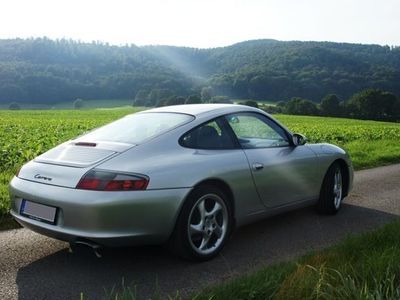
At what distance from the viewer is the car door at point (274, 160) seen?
476 centimetres

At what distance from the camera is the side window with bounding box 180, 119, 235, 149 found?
4324 mm

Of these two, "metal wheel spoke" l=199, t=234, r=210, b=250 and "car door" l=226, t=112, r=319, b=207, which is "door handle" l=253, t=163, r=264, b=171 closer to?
"car door" l=226, t=112, r=319, b=207

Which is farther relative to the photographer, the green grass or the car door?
the car door

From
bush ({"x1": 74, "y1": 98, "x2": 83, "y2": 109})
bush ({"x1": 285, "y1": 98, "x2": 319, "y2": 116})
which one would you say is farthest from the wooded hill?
bush ({"x1": 285, "y1": 98, "x2": 319, "y2": 116})

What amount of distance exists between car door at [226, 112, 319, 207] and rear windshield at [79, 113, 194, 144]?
601 mm

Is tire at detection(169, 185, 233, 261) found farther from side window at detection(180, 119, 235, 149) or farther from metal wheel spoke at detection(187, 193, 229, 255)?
side window at detection(180, 119, 235, 149)

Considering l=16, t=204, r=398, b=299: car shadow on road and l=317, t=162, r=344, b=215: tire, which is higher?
l=317, t=162, r=344, b=215: tire

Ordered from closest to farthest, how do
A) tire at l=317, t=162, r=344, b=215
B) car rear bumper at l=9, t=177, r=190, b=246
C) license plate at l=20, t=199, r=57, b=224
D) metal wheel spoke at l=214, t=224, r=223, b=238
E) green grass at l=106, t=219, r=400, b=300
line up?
1. green grass at l=106, t=219, r=400, b=300
2. car rear bumper at l=9, t=177, r=190, b=246
3. license plate at l=20, t=199, r=57, b=224
4. metal wheel spoke at l=214, t=224, r=223, b=238
5. tire at l=317, t=162, r=344, b=215

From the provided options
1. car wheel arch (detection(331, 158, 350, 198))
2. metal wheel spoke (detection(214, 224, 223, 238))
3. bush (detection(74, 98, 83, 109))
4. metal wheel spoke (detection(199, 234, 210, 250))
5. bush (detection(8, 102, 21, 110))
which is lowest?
bush (detection(8, 102, 21, 110))

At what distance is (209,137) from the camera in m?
4.48

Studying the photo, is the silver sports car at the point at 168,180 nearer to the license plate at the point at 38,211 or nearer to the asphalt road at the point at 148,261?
the license plate at the point at 38,211

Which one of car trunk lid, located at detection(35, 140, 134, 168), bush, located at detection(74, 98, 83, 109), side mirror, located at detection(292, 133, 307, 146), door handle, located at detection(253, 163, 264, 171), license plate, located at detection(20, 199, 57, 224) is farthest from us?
bush, located at detection(74, 98, 83, 109)

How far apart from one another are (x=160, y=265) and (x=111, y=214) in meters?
0.81

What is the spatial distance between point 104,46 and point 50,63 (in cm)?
2256
